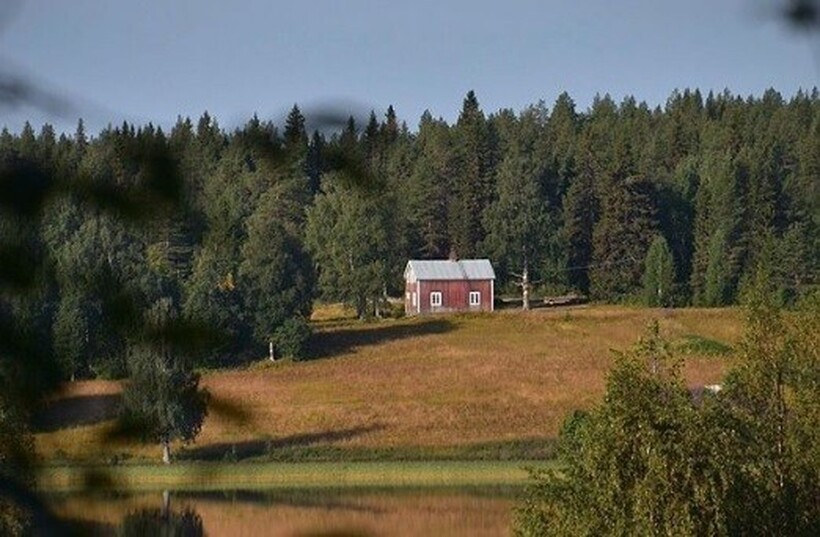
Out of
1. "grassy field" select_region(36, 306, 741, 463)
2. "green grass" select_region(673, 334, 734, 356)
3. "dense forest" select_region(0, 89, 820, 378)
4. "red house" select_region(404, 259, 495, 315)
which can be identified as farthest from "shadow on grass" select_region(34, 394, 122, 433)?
"red house" select_region(404, 259, 495, 315)

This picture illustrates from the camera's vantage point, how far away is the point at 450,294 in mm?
67625

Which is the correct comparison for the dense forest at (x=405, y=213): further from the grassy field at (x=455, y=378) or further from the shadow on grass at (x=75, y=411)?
the grassy field at (x=455, y=378)

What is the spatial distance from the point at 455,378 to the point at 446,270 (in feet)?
55.9

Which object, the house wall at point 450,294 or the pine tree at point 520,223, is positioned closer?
the house wall at point 450,294

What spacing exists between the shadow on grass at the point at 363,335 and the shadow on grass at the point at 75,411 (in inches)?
2011

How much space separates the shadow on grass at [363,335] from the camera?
56000 millimetres

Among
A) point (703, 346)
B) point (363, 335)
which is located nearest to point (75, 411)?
point (703, 346)

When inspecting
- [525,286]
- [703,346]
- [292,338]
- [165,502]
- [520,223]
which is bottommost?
[703,346]

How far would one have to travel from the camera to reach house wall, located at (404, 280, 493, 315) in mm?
66688

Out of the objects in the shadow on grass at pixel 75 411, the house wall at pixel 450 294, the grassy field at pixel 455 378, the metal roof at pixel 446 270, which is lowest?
the grassy field at pixel 455 378

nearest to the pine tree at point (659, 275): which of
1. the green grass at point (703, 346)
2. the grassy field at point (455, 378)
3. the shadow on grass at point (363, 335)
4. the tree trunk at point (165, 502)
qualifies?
the grassy field at point (455, 378)

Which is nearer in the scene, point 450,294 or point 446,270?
point 446,270

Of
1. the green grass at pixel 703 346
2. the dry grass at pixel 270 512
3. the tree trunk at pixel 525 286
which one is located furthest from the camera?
the tree trunk at pixel 525 286

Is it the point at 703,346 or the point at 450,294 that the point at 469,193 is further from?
the point at 703,346
